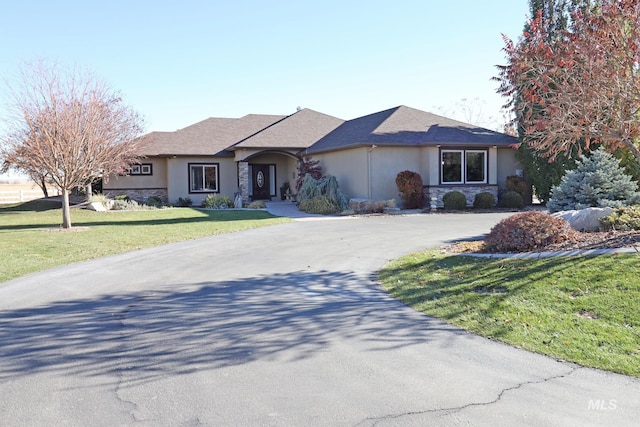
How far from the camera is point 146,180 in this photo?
30.2 m

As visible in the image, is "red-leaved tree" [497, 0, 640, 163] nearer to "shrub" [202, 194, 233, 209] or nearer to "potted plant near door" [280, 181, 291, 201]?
"shrub" [202, 194, 233, 209]

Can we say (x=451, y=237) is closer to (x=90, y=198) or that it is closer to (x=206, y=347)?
(x=206, y=347)

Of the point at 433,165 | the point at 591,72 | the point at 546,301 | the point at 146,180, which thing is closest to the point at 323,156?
the point at 433,165

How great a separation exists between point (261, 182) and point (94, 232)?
14.8m

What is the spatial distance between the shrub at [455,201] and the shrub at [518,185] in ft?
10.3

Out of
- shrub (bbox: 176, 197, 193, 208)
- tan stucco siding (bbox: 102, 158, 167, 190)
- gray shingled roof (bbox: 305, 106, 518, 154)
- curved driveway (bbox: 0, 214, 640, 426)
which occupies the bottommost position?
curved driveway (bbox: 0, 214, 640, 426)

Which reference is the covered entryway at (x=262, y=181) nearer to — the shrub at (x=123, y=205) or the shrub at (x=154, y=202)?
the shrub at (x=154, y=202)

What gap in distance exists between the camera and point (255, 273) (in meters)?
9.49

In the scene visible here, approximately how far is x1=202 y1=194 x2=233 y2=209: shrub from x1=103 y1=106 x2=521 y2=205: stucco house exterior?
36.1 inches

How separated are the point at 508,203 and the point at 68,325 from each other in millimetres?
20461

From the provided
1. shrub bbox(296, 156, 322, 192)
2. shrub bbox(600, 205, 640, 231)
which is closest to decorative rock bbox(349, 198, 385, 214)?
shrub bbox(296, 156, 322, 192)

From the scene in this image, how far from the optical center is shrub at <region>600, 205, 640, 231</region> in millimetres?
10008

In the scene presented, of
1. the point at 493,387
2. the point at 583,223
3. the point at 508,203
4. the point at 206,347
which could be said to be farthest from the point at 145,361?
the point at 508,203

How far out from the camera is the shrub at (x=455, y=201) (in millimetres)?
22578
